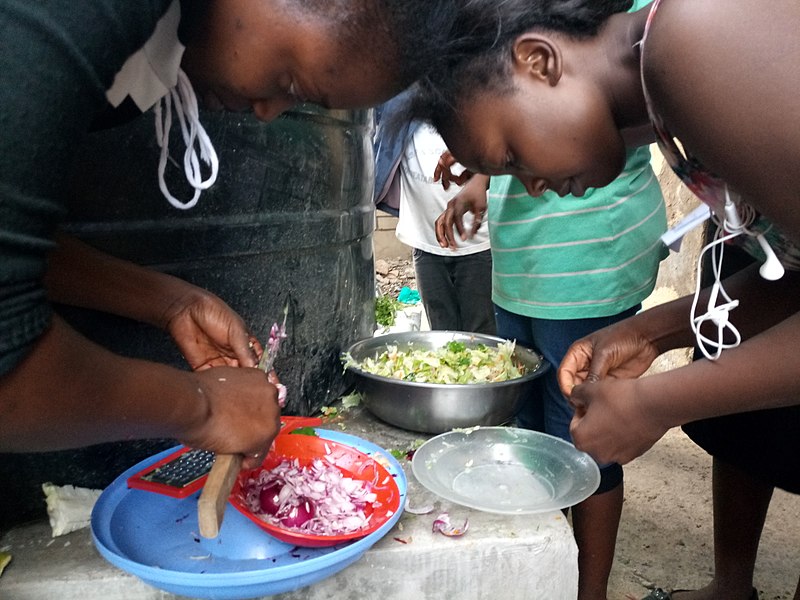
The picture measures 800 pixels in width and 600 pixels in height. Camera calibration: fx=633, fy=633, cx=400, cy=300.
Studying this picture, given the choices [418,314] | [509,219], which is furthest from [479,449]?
[418,314]

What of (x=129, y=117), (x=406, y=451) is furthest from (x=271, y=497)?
(x=129, y=117)

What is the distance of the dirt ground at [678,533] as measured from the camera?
Answer: 205 centimetres

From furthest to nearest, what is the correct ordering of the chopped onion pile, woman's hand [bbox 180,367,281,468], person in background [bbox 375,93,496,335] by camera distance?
person in background [bbox 375,93,496,335]
the chopped onion pile
woman's hand [bbox 180,367,281,468]

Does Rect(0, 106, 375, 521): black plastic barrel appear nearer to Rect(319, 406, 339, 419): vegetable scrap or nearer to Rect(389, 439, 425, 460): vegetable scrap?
Rect(319, 406, 339, 419): vegetable scrap

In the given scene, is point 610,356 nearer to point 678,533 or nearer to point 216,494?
point 216,494

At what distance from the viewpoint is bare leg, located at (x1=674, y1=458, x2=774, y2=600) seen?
5.59 feet

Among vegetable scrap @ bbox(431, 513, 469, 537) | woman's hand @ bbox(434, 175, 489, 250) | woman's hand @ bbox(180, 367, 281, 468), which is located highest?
woman's hand @ bbox(434, 175, 489, 250)

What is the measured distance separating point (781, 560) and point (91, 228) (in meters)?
2.34

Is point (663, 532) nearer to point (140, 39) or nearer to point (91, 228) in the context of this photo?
point (91, 228)

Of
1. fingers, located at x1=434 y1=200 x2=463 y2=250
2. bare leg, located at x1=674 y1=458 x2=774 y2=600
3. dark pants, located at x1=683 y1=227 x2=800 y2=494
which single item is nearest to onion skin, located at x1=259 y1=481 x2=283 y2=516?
dark pants, located at x1=683 y1=227 x2=800 y2=494

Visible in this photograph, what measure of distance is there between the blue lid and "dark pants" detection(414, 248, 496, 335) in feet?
5.76

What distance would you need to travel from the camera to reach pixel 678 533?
233 centimetres

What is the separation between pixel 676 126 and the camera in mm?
870

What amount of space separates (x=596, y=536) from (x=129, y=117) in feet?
4.76
